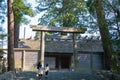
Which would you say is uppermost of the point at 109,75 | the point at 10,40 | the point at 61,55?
the point at 10,40

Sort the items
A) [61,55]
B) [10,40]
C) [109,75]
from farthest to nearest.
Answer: [61,55], [10,40], [109,75]

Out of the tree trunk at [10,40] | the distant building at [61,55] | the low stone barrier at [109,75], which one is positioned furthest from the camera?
the distant building at [61,55]

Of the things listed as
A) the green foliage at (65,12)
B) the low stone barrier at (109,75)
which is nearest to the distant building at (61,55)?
the green foliage at (65,12)

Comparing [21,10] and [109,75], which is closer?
[109,75]

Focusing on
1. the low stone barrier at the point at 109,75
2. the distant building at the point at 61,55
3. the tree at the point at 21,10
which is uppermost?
the tree at the point at 21,10

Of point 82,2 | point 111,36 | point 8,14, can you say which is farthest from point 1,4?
point 111,36

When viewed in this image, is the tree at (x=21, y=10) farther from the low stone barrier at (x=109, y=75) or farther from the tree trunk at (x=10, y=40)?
the low stone barrier at (x=109, y=75)

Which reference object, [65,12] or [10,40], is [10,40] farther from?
[65,12]

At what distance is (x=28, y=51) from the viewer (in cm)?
4284

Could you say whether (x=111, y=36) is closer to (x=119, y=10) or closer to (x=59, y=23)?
(x=119, y=10)

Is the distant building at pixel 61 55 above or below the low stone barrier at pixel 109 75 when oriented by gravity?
above

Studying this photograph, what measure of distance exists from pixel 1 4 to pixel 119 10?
1295 centimetres

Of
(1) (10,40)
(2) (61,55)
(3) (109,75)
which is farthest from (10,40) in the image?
(2) (61,55)

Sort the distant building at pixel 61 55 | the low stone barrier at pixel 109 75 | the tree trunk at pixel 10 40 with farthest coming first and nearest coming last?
the distant building at pixel 61 55
the tree trunk at pixel 10 40
the low stone barrier at pixel 109 75
